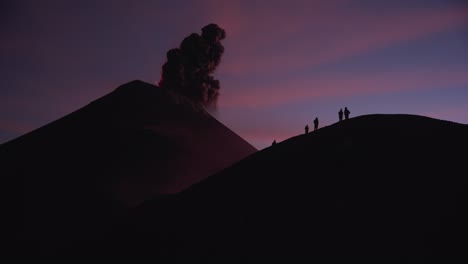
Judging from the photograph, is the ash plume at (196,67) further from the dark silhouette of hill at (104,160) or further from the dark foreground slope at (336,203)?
the dark foreground slope at (336,203)

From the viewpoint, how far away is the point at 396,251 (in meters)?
11.3

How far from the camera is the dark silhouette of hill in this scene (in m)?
23.2

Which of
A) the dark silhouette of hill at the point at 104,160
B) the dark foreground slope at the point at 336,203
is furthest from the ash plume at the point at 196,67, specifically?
the dark foreground slope at the point at 336,203

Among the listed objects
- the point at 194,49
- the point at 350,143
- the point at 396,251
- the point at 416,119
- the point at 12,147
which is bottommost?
the point at 396,251

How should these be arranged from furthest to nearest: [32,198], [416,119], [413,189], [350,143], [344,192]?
[32,198] < [416,119] < [350,143] < [344,192] < [413,189]

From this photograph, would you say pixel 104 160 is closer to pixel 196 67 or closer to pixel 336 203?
pixel 336 203

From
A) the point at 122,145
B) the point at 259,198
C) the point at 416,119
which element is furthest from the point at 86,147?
the point at 416,119

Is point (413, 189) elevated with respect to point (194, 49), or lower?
lower

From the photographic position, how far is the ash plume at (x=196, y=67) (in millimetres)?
60781

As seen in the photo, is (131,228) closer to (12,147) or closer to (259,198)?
(259,198)

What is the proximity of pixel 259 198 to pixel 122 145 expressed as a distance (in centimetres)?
2214

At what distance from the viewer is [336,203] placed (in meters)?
14.9

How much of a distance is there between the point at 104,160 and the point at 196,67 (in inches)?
1331

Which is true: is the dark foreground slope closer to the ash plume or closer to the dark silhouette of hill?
the dark silhouette of hill
